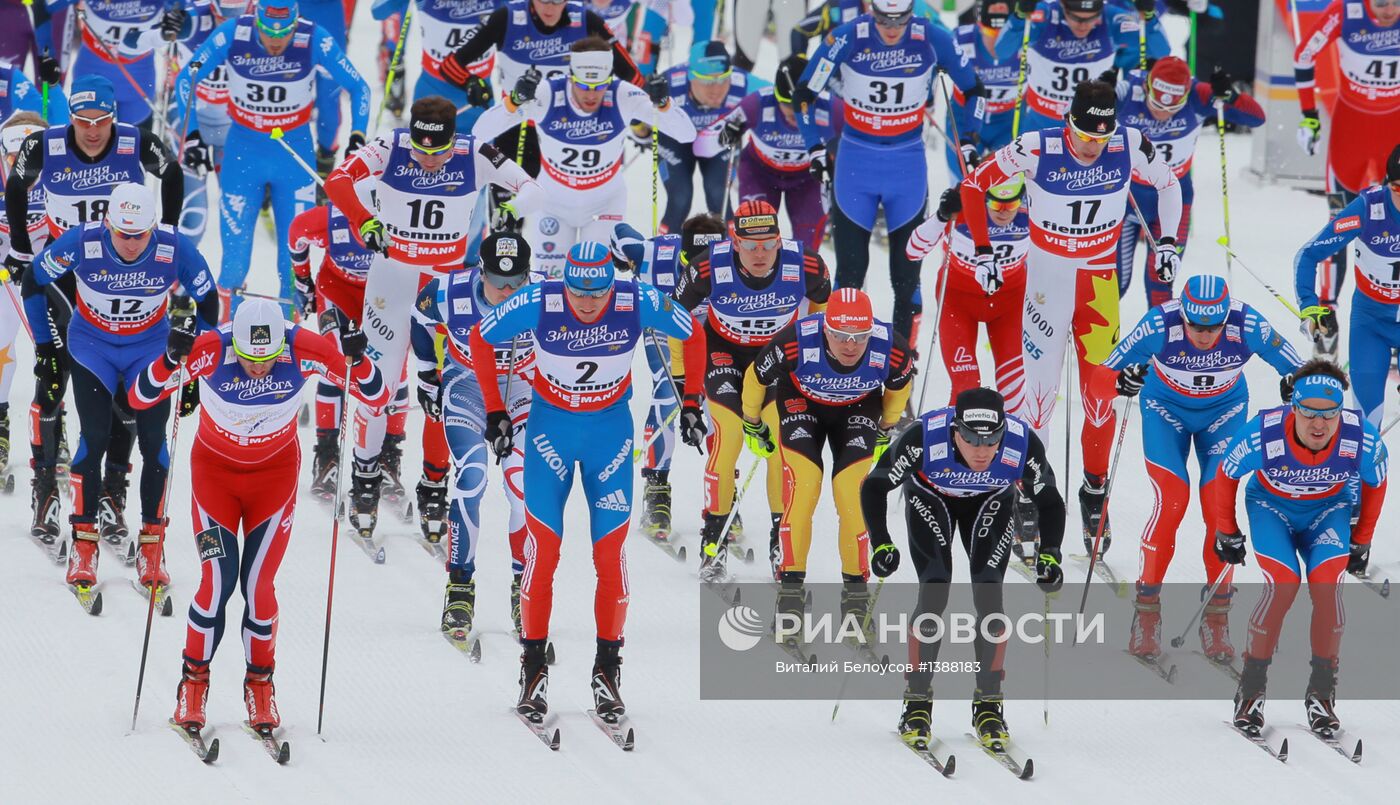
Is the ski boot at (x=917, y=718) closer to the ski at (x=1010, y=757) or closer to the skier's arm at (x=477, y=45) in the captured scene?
the ski at (x=1010, y=757)

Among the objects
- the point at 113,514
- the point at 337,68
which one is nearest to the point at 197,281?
the point at 113,514

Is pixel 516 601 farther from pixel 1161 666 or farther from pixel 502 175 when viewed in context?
pixel 1161 666

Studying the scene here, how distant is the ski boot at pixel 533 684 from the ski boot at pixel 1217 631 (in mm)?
2863

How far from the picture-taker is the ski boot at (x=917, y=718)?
864 cm

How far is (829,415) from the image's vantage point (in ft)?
30.7

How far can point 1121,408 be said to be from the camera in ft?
41.1

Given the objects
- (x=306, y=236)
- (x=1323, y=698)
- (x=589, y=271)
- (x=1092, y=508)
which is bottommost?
(x=1092, y=508)

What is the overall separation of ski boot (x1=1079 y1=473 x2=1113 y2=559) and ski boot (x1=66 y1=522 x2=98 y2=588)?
4.44m

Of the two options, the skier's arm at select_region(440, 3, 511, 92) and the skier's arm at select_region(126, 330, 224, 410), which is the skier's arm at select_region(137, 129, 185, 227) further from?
the skier's arm at select_region(440, 3, 511, 92)

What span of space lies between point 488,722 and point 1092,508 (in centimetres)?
326

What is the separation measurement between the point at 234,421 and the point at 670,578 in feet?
8.89

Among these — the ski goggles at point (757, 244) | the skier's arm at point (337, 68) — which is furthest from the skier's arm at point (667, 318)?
the skier's arm at point (337, 68)

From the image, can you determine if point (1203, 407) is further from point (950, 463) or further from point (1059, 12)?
point (1059, 12)

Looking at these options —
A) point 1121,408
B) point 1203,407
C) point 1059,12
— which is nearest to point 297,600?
point 1203,407
